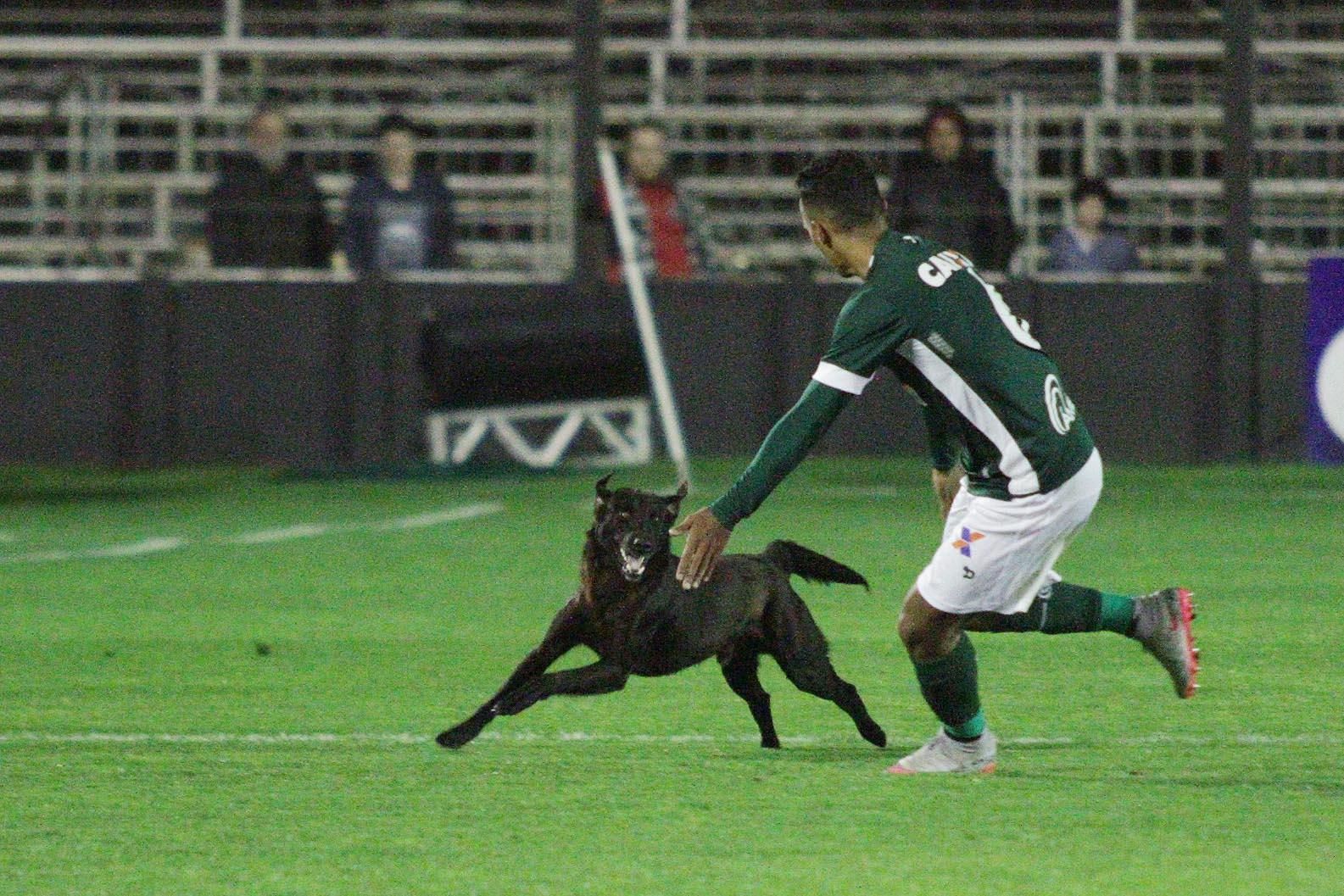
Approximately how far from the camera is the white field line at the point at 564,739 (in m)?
6.11

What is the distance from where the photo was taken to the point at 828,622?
871 cm

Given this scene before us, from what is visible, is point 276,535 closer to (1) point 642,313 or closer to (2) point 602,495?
(1) point 642,313

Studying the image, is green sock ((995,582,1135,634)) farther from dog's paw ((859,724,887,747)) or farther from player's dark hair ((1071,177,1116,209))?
player's dark hair ((1071,177,1116,209))

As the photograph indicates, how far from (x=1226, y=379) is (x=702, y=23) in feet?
17.1

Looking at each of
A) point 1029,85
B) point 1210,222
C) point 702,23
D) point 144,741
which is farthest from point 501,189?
point 144,741

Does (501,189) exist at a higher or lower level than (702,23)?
lower

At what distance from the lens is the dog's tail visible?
6031 millimetres

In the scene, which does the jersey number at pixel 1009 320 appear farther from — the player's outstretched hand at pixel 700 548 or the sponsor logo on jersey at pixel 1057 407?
the player's outstretched hand at pixel 700 548

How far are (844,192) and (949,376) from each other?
47 cm

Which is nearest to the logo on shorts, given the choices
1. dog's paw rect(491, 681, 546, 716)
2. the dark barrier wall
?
dog's paw rect(491, 681, 546, 716)

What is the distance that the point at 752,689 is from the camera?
605 centimetres

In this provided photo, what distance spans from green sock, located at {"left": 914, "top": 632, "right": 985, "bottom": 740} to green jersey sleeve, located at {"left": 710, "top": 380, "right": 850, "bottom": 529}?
62 centimetres

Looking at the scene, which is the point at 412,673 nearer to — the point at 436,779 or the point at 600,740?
the point at 600,740

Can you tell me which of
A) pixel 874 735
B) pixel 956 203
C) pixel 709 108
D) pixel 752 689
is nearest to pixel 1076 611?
pixel 874 735
